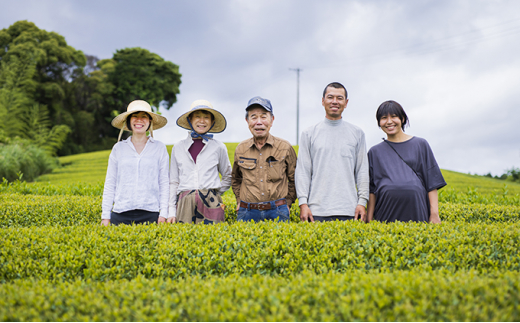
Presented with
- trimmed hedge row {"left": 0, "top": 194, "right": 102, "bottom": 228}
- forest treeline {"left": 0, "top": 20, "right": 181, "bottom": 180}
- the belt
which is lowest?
trimmed hedge row {"left": 0, "top": 194, "right": 102, "bottom": 228}

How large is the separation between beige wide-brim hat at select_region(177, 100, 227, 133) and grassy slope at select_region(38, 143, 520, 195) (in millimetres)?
11985

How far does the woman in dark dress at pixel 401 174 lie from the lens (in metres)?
4.61

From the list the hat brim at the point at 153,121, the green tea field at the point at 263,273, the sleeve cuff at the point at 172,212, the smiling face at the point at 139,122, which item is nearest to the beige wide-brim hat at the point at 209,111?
the hat brim at the point at 153,121

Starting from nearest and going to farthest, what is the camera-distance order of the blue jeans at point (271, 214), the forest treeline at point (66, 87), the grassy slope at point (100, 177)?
the blue jeans at point (271, 214)
the grassy slope at point (100, 177)
the forest treeline at point (66, 87)

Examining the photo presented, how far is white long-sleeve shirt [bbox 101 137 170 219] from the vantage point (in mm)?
4782

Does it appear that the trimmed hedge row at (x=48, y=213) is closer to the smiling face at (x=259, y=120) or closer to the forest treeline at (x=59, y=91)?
the smiling face at (x=259, y=120)

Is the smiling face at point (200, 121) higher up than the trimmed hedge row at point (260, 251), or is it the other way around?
the smiling face at point (200, 121)

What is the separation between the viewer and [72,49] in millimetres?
35281

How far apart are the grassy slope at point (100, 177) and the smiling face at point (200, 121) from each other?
12362mm

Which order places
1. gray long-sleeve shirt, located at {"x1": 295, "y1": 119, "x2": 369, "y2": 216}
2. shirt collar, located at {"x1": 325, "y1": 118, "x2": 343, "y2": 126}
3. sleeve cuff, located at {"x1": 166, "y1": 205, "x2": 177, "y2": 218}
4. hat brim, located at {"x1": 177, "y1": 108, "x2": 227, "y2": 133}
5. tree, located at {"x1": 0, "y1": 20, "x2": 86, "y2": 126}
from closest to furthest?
gray long-sleeve shirt, located at {"x1": 295, "y1": 119, "x2": 369, "y2": 216} → shirt collar, located at {"x1": 325, "y1": 118, "x2": 343, "y2": 126} → sleeve cuff, located at {"x1": 166, "y1": 205, "x2": 177, "y2": 218} → hat brim, located at {"x1": 177, "y1": 108, "x2": 227, "y2": 133} → tree, located at {"x1": 0, "y1": 20, "x2": 86, "y2": 126}

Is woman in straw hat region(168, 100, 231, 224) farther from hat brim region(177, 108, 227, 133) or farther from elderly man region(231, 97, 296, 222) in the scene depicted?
elderly man region(231, 97, 296, 222)

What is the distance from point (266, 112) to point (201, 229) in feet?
6.25

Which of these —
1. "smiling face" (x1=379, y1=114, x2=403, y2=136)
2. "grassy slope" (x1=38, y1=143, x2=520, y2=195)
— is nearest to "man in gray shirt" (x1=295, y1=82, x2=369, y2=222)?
"smiling face" (x1=379, y1=114, x2=403, y2=136)

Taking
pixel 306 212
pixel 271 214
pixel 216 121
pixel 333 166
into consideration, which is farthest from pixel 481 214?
pixel 216 121
